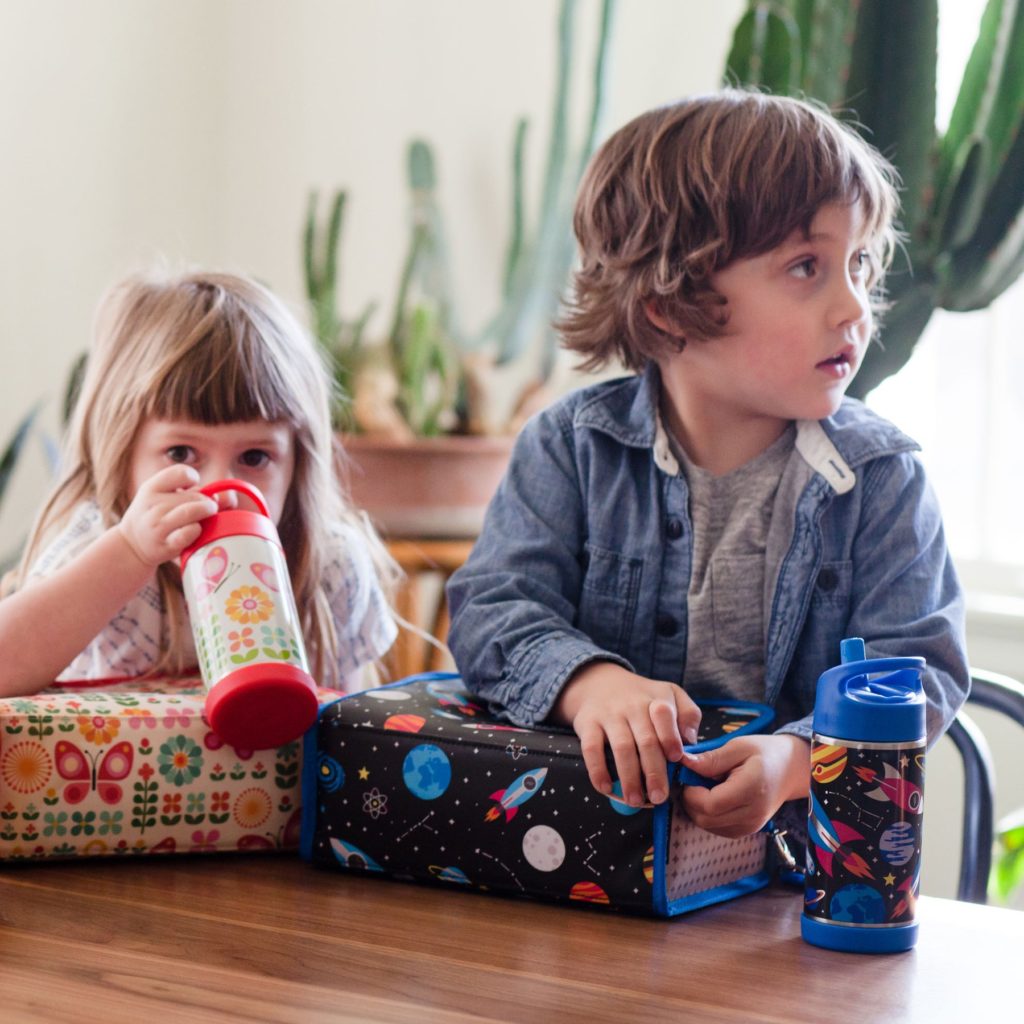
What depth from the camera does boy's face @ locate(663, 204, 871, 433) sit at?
37.2 inches

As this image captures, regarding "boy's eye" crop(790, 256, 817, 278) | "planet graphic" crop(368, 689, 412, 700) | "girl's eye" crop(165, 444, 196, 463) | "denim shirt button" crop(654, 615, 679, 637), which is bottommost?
"planet graphic" crop(368, 689, 412, 700)

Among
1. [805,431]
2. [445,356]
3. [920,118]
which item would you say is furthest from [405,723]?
[445,356]

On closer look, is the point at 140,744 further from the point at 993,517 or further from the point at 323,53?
the point at 323,53

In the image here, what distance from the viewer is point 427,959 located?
698 millimetres

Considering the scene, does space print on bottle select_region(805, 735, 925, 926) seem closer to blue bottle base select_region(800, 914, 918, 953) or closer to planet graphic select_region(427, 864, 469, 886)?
blue bottle base select_region(800, 914, 918, 953)

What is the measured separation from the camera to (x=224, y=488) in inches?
35.3

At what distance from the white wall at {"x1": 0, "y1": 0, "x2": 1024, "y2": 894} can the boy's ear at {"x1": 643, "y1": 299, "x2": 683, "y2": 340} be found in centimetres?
120

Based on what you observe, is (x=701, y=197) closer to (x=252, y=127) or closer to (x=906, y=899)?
(x=906, y=899)

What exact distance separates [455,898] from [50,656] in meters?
0.36

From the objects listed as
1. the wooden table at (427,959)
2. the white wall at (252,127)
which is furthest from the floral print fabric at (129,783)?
the white wall at (252,127)

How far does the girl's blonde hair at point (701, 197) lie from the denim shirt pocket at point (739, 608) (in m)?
0.17

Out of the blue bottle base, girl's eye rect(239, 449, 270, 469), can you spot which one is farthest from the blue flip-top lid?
girl's eye rect(239, 449, 270, 469)

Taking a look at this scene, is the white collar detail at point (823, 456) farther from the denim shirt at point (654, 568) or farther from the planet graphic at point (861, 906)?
the planet graphic at point (861, 906)

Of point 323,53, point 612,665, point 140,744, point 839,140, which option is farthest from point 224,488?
point 323,53
